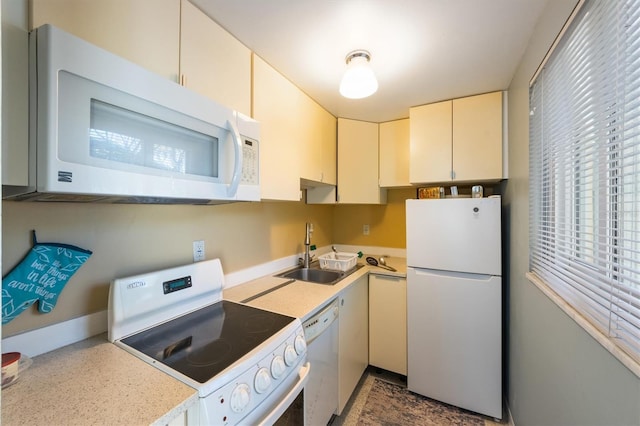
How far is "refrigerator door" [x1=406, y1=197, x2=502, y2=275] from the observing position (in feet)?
5.79

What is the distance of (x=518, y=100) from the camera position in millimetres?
1590

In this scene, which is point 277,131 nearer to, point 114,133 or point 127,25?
point 127,25

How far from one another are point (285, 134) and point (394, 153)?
3.76 feet

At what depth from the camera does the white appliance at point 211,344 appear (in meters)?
0.83

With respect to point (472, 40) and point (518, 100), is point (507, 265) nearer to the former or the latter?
point (518, 100)

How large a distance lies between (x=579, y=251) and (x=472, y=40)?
1.09 meters

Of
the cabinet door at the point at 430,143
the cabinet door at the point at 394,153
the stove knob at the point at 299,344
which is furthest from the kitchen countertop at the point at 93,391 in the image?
the cabinet door at the point at 394,153

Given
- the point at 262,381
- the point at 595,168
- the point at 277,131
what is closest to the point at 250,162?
the point at 277,131

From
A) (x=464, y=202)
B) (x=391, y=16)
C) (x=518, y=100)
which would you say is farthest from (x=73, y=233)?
(x=518, y=100)

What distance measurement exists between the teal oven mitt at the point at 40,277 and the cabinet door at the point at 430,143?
2.06m

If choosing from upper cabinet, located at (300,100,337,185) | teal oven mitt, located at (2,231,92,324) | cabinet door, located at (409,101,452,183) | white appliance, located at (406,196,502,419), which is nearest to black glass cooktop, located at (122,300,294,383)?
teal oven mitt, located at (2,231,92,324)

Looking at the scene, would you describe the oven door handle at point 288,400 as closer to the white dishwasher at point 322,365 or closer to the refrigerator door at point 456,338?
the white dishwasher at point 322,365

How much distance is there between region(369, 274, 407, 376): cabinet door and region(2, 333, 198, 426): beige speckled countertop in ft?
5.40

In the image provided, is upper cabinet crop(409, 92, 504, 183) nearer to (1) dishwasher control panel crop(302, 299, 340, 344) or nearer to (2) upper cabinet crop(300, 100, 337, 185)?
(2) upper cabinet crop(300, 100, 337, 185)
